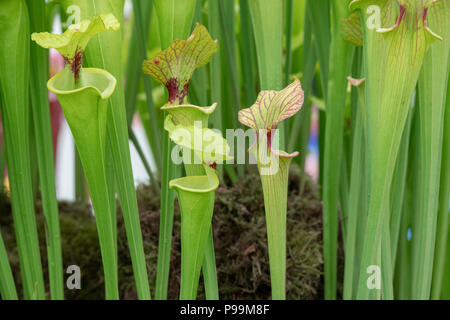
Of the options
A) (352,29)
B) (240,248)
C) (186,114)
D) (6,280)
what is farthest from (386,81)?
(6,280)

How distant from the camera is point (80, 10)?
19.8 inches

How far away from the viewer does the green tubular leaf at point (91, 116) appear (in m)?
0.43

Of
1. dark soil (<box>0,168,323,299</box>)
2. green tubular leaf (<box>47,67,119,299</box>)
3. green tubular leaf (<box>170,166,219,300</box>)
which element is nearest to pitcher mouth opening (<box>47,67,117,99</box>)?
green tubular leaf (<box>47,67,119,299</box>)

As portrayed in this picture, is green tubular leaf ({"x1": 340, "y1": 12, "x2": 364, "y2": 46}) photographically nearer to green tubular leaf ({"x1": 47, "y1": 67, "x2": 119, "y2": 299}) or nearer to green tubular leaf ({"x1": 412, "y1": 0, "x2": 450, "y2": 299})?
Result: green tubular leaf ({"x1": 412, "y1": 0, "x2": 450, "y2": 299})

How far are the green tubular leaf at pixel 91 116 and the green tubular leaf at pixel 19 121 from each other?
0.12m

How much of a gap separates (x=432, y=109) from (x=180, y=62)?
0.30 metres

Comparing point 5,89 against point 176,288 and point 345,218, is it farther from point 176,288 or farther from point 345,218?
point 345,218

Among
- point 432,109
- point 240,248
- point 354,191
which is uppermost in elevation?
point 432,109

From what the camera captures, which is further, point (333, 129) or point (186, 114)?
point (333, 129)

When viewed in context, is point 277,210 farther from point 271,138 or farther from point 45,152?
point 45,152

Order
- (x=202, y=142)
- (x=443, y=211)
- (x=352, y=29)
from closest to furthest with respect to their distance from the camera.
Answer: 1. (x=202, y=142)
2. (x=352, y=29)
3. (x=443, y=211)

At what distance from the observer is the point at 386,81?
0.47m
